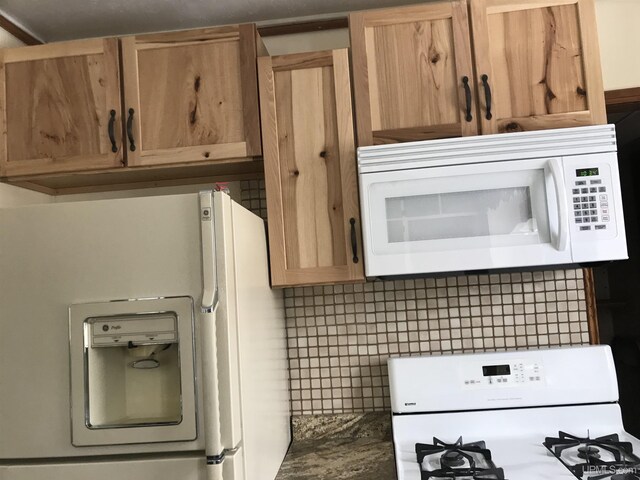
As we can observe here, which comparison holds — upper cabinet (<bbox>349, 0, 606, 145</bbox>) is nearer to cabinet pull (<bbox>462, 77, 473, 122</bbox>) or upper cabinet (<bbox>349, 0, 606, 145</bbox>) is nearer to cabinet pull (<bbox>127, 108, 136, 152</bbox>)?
cabinet pull (<bbox>462, 77, 473, 122</bbox>)

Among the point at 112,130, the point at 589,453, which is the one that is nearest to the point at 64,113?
the point at 112,130

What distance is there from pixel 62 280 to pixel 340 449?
1.08 meters

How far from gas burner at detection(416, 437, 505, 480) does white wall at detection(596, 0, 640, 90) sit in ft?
4.36

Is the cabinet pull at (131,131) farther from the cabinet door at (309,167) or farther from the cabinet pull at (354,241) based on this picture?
the cabinet pull at (354,241)

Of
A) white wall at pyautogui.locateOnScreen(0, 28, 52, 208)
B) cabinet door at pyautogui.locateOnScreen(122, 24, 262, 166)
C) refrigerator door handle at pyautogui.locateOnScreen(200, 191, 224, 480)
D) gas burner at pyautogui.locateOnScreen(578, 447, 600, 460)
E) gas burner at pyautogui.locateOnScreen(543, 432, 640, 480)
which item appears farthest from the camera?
white wall at pyautogui.locateOnScreen(0, 28, 52, 208)

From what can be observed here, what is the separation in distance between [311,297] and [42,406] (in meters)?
1.00

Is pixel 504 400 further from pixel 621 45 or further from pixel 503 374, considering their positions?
pixel 621 45

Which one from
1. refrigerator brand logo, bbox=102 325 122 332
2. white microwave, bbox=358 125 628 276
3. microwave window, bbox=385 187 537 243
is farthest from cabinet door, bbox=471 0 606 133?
refrigerator brand logo, bbox=102 325 122 332

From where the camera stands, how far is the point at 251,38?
71.5 inches

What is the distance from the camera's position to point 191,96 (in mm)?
1820

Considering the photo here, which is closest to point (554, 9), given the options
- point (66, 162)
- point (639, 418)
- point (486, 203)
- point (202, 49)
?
point (486, 203)

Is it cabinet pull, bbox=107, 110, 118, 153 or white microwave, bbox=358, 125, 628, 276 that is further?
cabinet pull, bbox=107, 110, 118, 153

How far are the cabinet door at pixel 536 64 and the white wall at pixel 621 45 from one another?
348 mm

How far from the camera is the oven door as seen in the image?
5.39 feet
